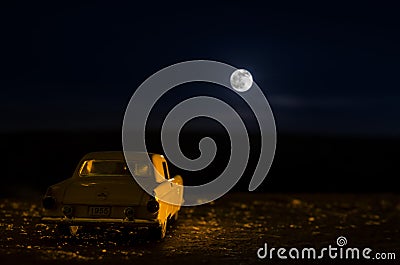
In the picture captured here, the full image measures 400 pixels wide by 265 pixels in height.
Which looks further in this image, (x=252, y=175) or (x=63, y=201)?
(x=252, y=175)

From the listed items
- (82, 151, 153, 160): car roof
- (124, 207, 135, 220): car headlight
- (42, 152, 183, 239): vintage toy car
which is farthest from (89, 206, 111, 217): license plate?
(82, 151, 153, 160): car roof

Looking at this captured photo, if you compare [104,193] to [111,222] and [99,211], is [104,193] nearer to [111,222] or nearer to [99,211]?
A: [99,211]

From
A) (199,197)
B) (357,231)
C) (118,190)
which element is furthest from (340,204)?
(118,190)

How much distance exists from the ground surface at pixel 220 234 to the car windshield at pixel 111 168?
1122 millimetres

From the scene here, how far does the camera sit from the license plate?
10523 millimetres

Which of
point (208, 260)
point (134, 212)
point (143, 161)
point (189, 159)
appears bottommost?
point (208, 260)

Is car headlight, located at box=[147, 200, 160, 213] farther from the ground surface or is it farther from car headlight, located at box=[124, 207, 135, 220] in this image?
the ground surface

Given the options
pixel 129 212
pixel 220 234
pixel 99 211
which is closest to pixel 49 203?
pixel 99 211

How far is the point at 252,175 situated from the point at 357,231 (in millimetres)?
14820

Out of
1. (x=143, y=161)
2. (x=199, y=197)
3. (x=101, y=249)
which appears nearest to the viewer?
(x=101, y=249)

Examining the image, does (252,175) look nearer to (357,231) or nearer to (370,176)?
(370,176)

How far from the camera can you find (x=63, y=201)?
1060 cm

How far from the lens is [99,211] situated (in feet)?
34.6

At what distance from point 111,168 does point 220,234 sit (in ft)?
7.91
